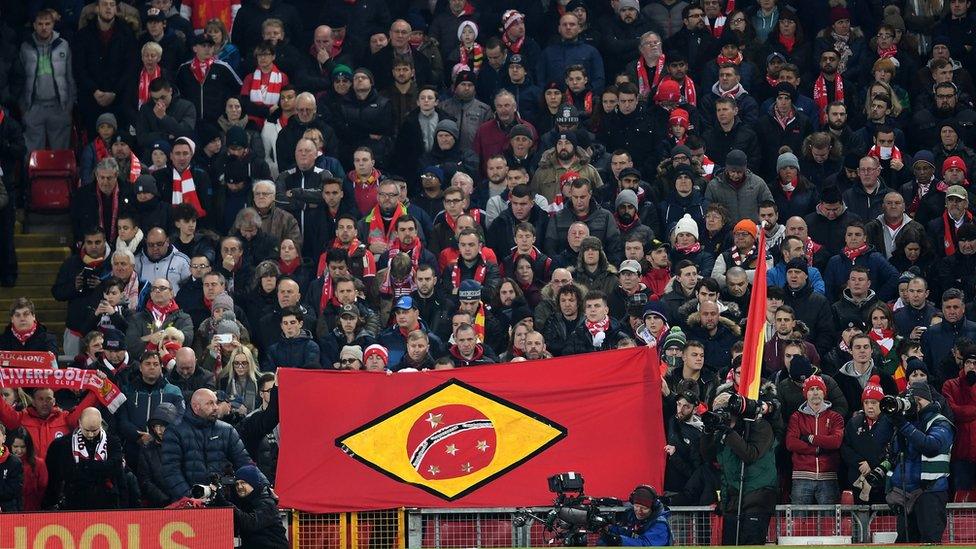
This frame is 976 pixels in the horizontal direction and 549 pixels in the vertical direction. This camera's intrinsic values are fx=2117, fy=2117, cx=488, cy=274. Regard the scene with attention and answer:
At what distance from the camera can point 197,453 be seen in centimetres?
1712

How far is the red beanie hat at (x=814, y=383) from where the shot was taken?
57.4ft

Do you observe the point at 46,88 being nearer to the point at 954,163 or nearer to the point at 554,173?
the point at 554,173

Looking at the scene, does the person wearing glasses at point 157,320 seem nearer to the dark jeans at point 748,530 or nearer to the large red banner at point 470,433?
the large red banner at point 470,433

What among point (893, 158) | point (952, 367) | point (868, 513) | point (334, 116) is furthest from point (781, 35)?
point (868, 513)

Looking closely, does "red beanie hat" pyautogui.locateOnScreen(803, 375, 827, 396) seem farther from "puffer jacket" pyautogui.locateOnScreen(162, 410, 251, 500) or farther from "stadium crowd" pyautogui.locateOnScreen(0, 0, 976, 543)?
"puffer jacket" pyautogui.locateOnScreen(162, 410, 251, 500)

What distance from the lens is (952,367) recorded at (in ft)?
59.7

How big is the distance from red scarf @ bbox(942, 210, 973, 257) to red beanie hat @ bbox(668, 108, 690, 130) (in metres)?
2.98

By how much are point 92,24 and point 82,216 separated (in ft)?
9.86

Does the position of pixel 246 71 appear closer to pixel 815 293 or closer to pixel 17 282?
pixel 17 282

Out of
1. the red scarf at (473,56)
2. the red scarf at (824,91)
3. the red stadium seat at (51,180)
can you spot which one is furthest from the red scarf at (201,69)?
the red scarf at (824,91)

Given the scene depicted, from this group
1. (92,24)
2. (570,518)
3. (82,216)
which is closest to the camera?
(570,518)

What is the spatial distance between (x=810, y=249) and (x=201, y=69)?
722 centimetres

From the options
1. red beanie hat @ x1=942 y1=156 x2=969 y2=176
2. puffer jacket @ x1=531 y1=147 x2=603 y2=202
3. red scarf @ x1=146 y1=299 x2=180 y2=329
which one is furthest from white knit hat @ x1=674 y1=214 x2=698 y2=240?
red scarf @ x1=146 y1=299 x2=180 y2=329

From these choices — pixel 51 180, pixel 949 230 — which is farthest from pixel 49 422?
pixel 949 230
